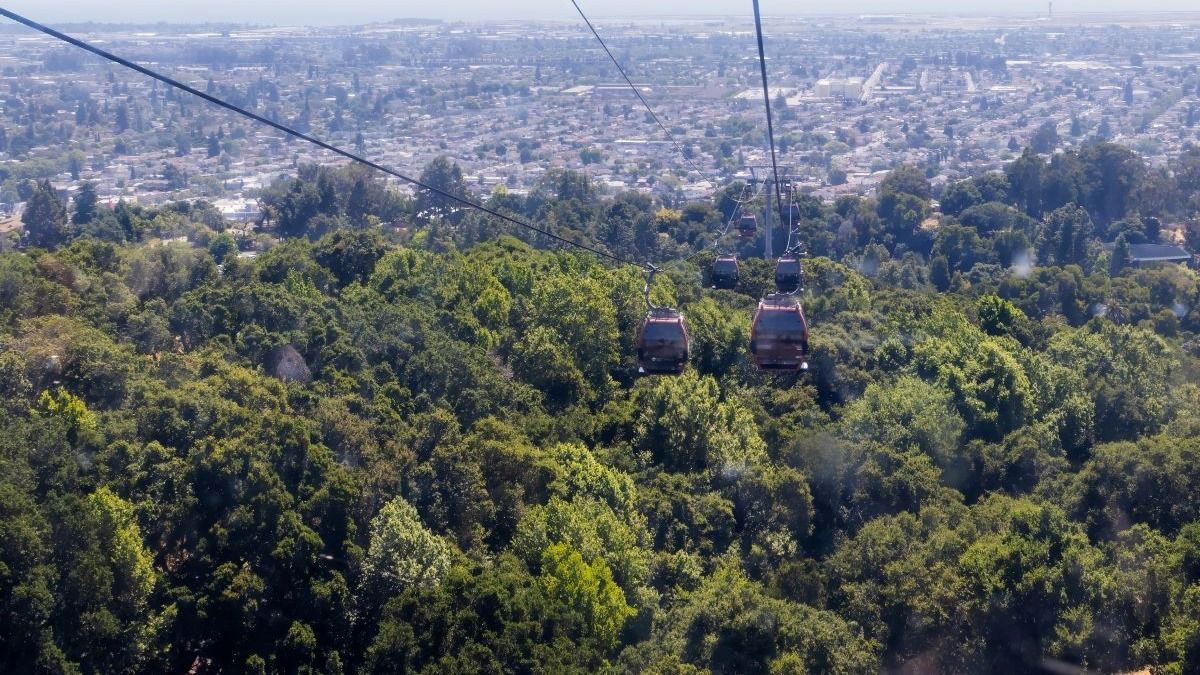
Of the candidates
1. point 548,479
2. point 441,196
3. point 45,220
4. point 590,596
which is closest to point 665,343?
point 590,596

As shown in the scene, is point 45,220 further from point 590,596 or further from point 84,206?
point 590,596

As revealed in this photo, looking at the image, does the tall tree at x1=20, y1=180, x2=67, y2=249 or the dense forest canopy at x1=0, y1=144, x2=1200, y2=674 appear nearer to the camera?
the dense forest canopy at x1=0, y1=144, x2=1200, y2=674

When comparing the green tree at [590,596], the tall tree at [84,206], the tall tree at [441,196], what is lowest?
the tall tree at [441,196]

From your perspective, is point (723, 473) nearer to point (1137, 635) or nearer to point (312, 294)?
point (1137, 635)

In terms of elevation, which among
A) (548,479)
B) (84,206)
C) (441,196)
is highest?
(548,479)

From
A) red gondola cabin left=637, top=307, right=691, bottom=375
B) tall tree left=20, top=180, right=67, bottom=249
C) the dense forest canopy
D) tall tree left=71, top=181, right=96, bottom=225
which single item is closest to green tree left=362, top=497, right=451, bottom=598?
the dense forest canopy

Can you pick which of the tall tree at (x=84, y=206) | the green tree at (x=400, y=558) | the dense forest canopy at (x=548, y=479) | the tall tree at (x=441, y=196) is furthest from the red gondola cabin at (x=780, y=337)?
the tall tree at (x=84, y=206)

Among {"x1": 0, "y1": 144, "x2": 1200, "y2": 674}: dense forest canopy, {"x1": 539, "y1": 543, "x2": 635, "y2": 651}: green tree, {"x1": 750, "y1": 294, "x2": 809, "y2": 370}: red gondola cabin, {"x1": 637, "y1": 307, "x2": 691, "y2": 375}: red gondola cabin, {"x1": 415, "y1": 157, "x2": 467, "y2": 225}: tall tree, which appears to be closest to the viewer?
{"x1": 750, "y1": 294, "x2": 809, "y2": 370}: red gondola cabin

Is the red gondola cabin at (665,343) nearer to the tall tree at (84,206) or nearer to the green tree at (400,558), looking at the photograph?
the green tree at (400,558)

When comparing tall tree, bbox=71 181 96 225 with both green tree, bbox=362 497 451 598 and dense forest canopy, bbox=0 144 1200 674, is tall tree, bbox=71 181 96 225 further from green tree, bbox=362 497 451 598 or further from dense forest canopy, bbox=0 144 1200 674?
green tree, bbox=362 497 451 598
